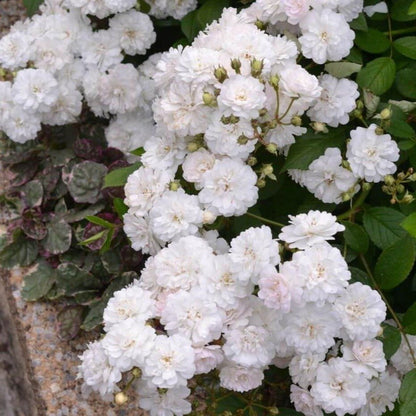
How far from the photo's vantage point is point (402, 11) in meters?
1.83

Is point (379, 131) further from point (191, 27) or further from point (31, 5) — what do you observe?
point (31, 5)

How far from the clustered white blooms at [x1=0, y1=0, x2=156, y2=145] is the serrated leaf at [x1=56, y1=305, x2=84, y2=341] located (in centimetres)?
54

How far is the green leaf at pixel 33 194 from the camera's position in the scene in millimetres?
2290

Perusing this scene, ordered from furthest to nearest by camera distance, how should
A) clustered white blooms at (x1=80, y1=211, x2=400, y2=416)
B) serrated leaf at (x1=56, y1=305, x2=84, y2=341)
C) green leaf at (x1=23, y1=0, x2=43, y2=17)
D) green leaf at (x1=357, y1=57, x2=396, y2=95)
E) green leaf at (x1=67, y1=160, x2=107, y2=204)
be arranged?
green leaf at (x1=23, y1=0, x2=43, y2=17), green leaf at (x1=67, y1=160, x2=107, y2=204), serrated leaf at (x1=56, y1=305, x2=84, y2=341), green leaf at (x1=357, y1=57, x2=396, y2=95), clustered white blooms at (x1=80, y1=211, x2=400, y2=416)

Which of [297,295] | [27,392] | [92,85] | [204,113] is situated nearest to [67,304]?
[27,392]

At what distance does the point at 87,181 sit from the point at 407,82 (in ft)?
3.32

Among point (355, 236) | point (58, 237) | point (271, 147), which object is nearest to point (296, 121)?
point (271, 147)

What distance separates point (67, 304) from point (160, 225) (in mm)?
748

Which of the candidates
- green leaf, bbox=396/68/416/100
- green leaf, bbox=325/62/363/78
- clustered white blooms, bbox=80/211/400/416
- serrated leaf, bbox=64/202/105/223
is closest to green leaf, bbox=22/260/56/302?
serrated leaf, bbox=64/202/105/223

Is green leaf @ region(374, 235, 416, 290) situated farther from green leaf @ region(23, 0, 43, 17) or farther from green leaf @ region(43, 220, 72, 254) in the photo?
green leaf @ region(23, 0, 43, 17)

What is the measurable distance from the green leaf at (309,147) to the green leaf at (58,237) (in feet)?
2.75

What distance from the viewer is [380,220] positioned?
1.66 metres

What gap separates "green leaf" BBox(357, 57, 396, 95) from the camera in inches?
67.8

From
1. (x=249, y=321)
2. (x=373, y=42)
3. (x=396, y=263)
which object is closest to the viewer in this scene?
→ (x=249, y=321)
